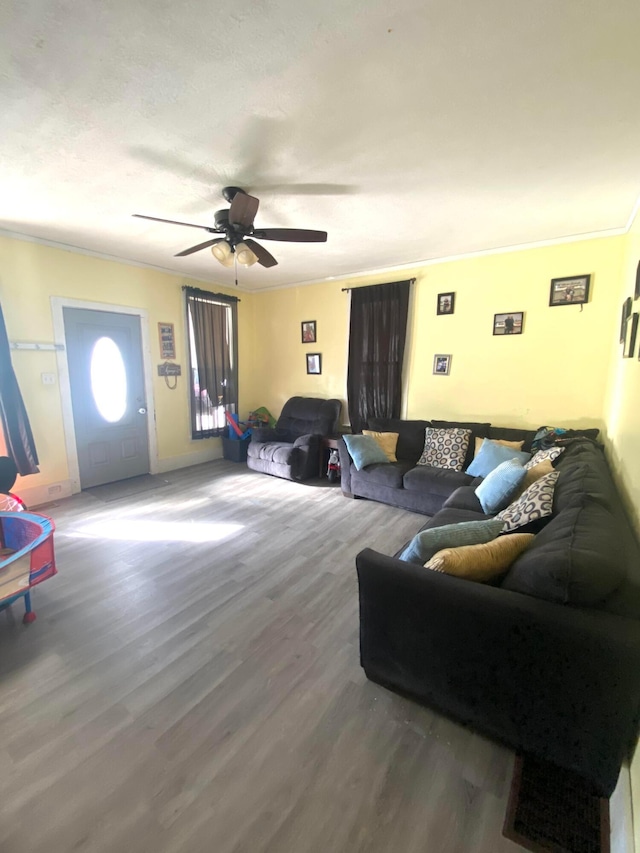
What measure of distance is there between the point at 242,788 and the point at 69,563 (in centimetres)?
211

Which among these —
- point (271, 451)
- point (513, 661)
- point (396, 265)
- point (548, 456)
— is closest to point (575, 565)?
point (513, 661)

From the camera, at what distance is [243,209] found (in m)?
2.25

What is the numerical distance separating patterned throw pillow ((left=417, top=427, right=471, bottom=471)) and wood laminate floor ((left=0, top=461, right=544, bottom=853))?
1.64 m

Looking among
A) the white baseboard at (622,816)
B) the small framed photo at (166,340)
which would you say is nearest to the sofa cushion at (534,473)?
the white baseboard at (622,816)

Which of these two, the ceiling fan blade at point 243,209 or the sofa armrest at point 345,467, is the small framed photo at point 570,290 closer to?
the sofa armrest at point 345,467

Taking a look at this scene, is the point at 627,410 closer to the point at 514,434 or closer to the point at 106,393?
the point at 514,434

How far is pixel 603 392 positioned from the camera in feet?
10.8

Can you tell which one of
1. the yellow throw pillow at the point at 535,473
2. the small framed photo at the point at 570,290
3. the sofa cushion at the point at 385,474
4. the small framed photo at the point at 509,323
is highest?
the small framed photo at the point at 570,290

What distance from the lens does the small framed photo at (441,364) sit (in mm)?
4094

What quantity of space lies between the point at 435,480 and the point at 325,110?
9.28ft

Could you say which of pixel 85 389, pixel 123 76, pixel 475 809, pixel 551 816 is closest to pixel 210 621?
pixel 475 809

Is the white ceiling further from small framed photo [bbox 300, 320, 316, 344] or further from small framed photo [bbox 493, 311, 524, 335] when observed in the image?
small framed photo [bbox 300, 320, 316, 344]

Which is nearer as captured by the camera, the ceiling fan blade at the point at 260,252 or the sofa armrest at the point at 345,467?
the ceiling fan blade at the point at 260,252

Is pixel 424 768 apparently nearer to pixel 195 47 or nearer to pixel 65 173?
pixel 195 47
